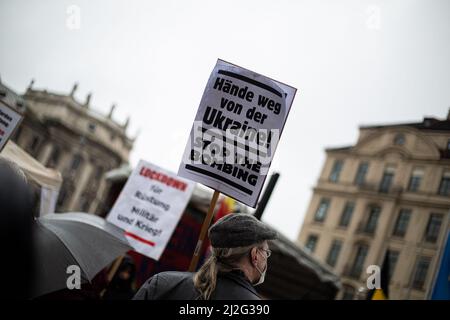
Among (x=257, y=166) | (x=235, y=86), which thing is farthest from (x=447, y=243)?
(x=235, y=86)

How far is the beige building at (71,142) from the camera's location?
54219 millimetres

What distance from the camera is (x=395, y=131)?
34688 mm

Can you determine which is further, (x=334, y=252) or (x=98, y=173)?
(x=98, y=173)

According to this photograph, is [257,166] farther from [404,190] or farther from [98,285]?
[404,190]

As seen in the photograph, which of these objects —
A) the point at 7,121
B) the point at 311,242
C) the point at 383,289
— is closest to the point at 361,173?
the point at 311,242

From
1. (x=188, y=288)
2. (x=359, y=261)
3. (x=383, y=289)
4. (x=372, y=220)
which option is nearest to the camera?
(x=188, y=288)

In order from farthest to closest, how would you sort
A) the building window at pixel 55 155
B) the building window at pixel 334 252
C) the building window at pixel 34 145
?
the building window at pixel 55 155
the building window at pixel 34 145
the building window at pixel 334 252

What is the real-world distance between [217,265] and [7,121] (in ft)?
14.8

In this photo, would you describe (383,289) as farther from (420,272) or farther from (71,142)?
(71,142)

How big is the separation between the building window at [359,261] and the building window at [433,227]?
5.27 meters

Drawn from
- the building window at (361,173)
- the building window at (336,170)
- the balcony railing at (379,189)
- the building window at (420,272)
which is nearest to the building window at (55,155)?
the building window at (336,170)

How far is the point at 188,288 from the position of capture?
6.37 feet

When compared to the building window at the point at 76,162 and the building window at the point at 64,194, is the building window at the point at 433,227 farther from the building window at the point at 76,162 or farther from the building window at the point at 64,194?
the building window at the point at 64,194
